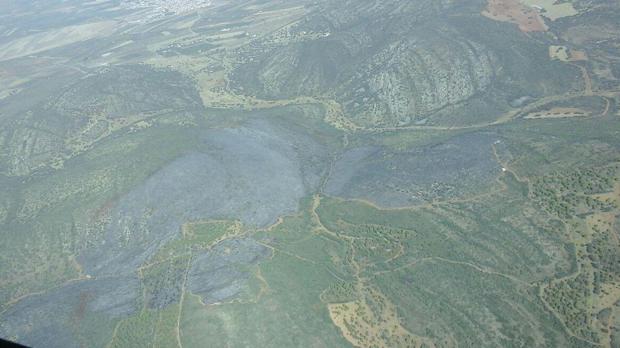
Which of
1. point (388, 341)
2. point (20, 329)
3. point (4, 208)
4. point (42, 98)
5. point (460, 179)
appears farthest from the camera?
point (42, 98)

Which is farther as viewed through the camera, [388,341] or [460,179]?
[460,179]

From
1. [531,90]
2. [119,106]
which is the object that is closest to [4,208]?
[119,106]

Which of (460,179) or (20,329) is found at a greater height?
(460,179)

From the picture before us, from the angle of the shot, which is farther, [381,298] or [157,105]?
[157,105]

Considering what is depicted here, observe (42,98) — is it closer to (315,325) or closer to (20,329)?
(20,329)

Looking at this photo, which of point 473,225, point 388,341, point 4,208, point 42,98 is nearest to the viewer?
point 388,341

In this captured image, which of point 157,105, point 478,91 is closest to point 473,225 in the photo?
point 478,91

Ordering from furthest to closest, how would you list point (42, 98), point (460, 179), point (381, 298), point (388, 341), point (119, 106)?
point (42, 98), point (119, 106), point (460, 179), point (381, 298), point (388, 341)

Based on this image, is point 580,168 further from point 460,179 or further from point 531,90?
point 531,90

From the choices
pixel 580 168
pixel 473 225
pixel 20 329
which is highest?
pixel 580 168
